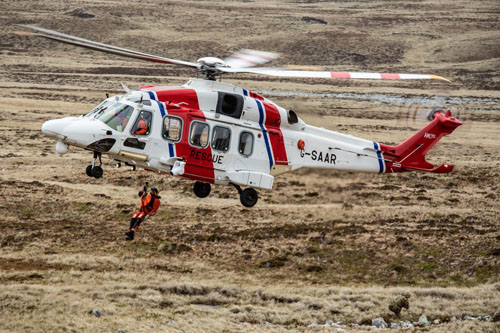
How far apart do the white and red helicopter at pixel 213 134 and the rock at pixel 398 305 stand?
4086mm

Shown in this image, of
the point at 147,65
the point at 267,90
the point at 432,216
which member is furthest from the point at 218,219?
the point at 147,65

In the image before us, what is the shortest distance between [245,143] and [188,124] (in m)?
1.72

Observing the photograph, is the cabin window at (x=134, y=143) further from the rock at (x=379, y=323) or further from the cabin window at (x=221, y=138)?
the rock at (x=379, y=323)

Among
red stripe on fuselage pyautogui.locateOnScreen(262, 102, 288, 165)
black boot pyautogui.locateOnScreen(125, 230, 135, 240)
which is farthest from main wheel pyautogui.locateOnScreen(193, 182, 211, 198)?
black boot pyautogui.locateOnScreen(125, 230, 135, 240)

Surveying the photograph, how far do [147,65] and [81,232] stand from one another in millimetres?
59504

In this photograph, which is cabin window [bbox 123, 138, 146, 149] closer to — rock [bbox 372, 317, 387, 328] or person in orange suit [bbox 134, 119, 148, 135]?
person in orange suit [bbox 134, 119, 148, 135]

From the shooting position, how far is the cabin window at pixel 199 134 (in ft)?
55.6

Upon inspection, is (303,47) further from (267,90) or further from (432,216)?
(432,216)

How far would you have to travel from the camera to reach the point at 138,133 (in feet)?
53.7

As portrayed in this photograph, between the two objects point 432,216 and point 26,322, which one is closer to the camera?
point 26,322

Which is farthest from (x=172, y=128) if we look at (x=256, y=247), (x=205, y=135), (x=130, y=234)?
(x=256, y=247)

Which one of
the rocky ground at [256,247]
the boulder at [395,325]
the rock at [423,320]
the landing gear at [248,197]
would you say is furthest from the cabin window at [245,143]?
the rock at [423,320]

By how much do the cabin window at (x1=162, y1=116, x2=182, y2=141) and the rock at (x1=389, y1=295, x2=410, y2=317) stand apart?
7.16 metres

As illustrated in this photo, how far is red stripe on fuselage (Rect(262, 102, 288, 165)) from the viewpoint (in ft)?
58.7
